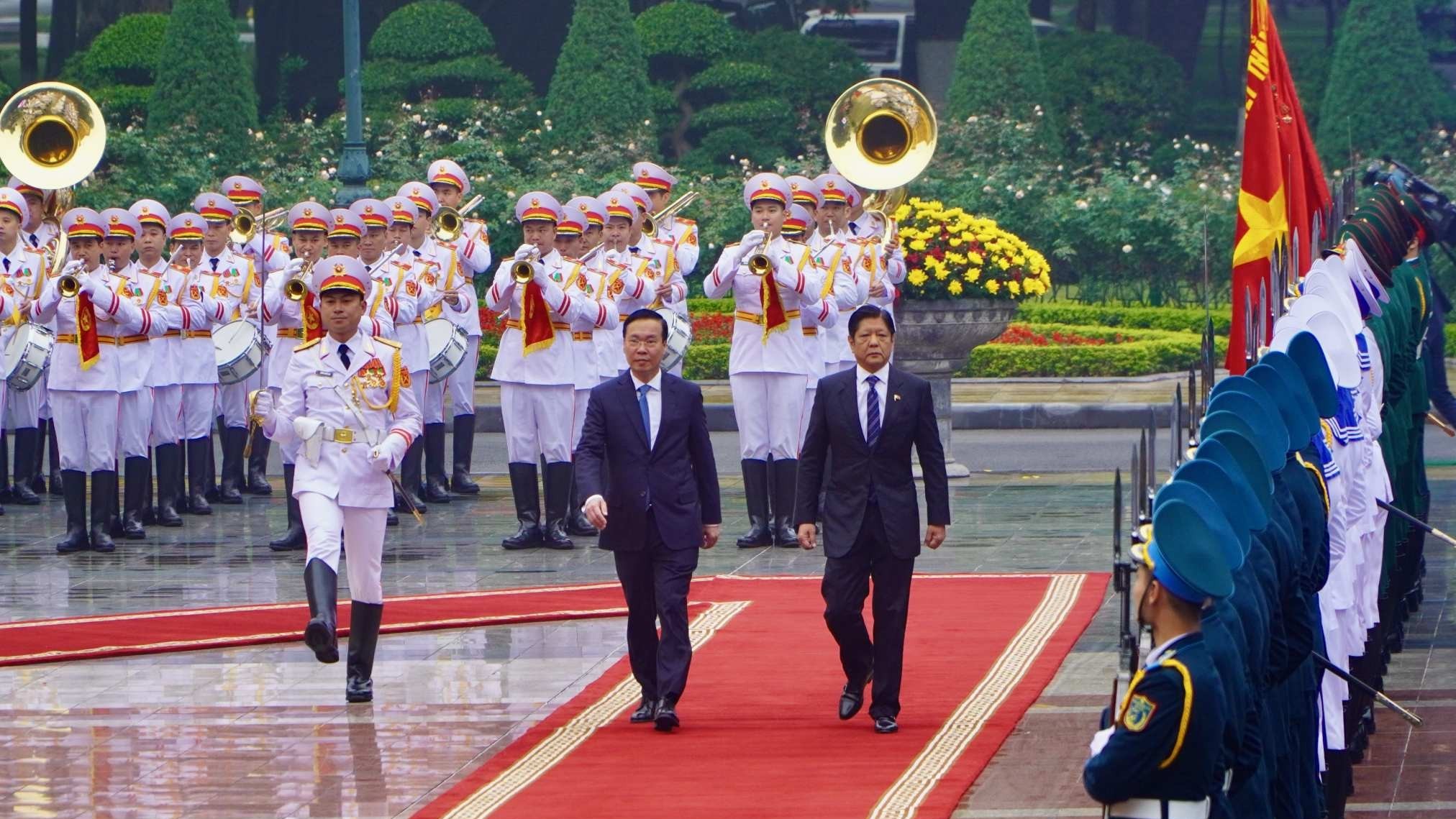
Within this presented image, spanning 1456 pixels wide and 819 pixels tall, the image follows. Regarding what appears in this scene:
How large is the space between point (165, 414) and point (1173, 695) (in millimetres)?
10726

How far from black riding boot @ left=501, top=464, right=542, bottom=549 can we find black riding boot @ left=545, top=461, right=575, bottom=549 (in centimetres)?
6

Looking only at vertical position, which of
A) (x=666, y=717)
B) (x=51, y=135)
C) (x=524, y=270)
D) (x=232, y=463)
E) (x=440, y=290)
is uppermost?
(x=51, y=135)

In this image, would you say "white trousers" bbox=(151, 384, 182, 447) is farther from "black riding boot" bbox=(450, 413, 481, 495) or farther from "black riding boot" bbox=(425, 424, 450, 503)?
"black riding boot" bbox=(450, 413, 481, 495)

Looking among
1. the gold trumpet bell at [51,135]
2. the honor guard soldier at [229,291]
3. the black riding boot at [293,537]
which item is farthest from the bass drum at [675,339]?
the gold trumpet bell at [51,135]

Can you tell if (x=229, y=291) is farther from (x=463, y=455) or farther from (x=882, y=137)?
(x=882, y=137)

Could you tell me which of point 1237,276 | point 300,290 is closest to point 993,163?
point 300,290

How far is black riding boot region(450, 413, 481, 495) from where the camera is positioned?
16.1 meters

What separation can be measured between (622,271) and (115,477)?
310 centimetres

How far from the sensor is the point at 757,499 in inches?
534

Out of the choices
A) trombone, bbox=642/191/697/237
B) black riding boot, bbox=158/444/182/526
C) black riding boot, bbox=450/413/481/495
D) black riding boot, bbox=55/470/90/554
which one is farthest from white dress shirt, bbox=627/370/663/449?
black riding boot, bbox=450/413/481/495

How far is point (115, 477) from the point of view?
555 inches

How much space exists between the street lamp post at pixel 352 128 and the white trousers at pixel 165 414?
3.80 metres

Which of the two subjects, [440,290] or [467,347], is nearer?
[440,290]

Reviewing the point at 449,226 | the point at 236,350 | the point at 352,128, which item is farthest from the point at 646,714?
the point at 352,128
